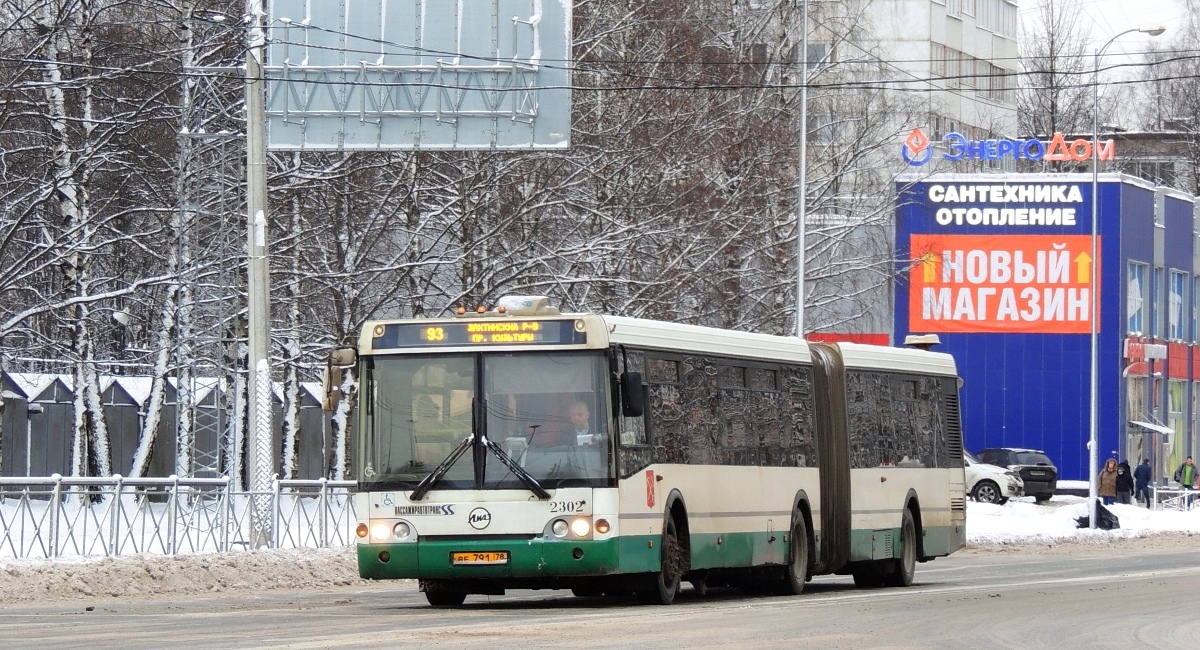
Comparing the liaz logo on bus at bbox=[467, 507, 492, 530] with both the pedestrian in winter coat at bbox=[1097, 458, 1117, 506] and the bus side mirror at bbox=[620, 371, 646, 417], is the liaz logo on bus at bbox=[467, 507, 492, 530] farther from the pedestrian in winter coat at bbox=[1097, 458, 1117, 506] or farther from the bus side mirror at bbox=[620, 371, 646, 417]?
the pedestrian in winter coat at bbox=[1097, 458, 1117, 506]

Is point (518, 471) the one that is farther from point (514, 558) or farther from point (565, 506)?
point (514, 558)

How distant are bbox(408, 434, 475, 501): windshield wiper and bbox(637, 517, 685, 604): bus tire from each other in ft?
6.22

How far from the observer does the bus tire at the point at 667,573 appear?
61.0 ft

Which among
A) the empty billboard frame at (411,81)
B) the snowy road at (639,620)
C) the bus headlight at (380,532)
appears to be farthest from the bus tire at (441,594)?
the empty billboard frame at (411,81)

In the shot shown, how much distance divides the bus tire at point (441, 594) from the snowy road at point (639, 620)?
0.15m

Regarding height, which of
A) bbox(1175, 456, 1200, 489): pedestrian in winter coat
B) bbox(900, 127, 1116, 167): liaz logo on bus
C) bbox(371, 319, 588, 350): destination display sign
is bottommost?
bbox(1175, 456, 1200, 489): pedestrian in winter coat

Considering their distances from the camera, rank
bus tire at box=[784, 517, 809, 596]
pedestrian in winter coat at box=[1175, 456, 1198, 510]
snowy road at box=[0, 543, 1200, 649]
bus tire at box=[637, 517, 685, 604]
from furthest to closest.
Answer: pedestrian in winter coat at box=[1175, 456, 1198, 510], bus tire at box=[784, 517, 809, 596], bus tire at box=[637, 517, 685, 604], snowy road at box=[0, 543, 1200, 649]

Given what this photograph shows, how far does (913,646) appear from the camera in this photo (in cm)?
1430

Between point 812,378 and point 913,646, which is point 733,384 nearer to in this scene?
point 812,378

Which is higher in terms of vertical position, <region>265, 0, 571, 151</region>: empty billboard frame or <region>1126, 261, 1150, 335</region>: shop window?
<region>265, 0, 571, 151</region>: empty billboard frame

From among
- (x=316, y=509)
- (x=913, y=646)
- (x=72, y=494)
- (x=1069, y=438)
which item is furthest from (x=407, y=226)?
(x=1069, y=438)

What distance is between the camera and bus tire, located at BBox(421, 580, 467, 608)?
1892 cm

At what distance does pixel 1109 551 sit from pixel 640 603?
1956 centimetres

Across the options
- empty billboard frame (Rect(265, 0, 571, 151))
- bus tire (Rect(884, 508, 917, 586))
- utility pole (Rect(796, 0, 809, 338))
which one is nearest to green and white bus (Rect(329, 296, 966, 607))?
bus tire (Rect(884, 508, 917, 586))
